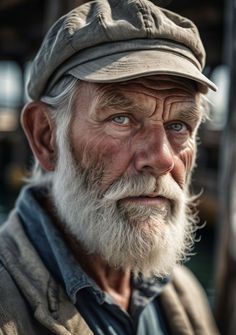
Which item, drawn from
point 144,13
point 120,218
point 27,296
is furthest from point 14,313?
point 144,13

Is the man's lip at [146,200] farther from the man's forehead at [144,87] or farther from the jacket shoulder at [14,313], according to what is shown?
the jacket shoulder at [14,313]

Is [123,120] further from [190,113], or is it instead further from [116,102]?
[190,113]

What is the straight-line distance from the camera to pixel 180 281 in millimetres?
2010

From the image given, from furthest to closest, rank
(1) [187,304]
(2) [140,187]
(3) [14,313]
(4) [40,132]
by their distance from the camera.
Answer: (1) [187,304]
(4) [40,132]
(2) [140,187]
(3) [14,313]

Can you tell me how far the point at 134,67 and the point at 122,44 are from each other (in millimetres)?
88

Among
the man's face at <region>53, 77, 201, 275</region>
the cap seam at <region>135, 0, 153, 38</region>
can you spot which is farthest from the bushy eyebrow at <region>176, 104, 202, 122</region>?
the cap seam at <region>135, 0, 153, 38</region>

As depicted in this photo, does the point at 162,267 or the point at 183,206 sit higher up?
the point at 183,206

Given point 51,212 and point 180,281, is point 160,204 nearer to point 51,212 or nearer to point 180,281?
point 51,212

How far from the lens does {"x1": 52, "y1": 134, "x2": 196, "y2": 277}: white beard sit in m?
1.57

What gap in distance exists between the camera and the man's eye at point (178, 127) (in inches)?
63.4

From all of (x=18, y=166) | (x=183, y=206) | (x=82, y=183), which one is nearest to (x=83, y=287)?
(x=82, y=183)

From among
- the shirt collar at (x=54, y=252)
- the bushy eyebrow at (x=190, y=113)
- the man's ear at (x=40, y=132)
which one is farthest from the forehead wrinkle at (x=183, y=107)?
the shirt collar at (x=54, y=252)

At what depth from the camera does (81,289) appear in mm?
1594

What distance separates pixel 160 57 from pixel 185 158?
1.09ft
